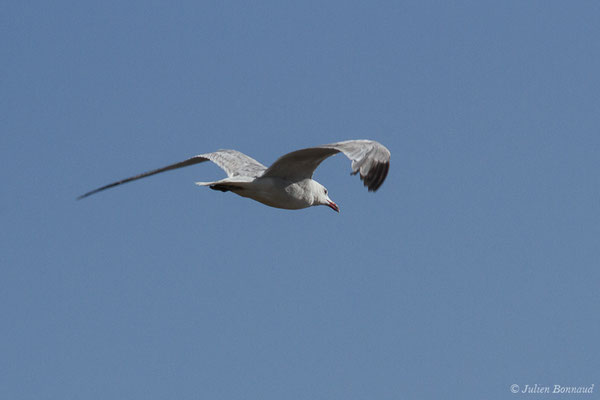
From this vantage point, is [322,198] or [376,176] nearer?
[376,176]

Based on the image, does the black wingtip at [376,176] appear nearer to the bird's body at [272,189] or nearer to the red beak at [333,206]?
the bird's body at [272,189]

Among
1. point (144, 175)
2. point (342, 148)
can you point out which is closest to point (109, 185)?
point (144, 175)

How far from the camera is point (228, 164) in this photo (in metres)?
16.1

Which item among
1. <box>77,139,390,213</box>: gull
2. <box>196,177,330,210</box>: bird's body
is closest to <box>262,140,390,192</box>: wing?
→ <box>77,139,390,213</box>: gull

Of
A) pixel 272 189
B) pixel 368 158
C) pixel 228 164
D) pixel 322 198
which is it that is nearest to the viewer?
pixel 368 158

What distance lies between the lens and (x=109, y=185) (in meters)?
15.3

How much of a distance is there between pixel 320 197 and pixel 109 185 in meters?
3.66

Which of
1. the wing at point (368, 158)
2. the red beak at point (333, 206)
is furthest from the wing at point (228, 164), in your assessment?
the wing at point (368, 158)

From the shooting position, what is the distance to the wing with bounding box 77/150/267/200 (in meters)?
15.3

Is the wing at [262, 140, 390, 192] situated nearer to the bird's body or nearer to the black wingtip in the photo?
the black wingtip

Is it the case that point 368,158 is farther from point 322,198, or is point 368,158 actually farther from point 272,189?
point 322,198

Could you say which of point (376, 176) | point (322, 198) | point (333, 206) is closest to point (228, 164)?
point (322, 198)

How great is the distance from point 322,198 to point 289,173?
1874 millimetres

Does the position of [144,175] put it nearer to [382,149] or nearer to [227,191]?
[227,191]
